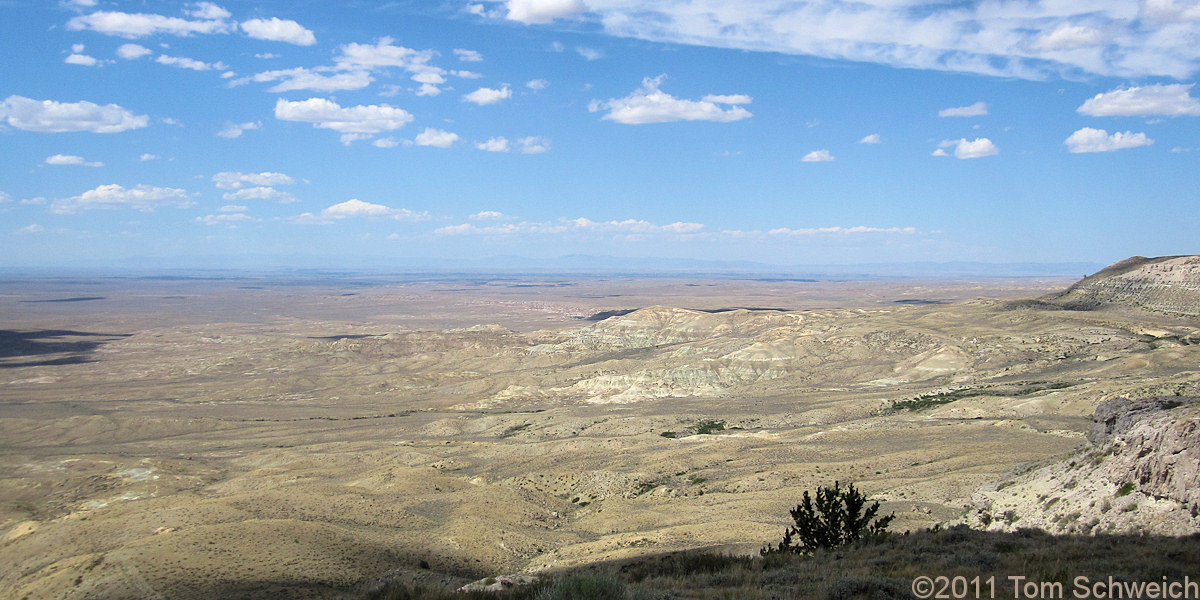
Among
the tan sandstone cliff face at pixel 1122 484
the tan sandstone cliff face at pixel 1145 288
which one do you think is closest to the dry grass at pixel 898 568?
the tan sandstone cliff face at pixel 1122 484

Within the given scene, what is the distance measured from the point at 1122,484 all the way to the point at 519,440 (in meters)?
39.6

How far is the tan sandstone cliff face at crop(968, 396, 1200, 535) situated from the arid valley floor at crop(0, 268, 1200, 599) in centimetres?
84

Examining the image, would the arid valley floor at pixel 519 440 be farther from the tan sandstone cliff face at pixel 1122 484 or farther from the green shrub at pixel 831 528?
the green shrub at pixel 831 528

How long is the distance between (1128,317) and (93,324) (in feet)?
654

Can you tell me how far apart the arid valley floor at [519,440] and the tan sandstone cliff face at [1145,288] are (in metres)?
2.35

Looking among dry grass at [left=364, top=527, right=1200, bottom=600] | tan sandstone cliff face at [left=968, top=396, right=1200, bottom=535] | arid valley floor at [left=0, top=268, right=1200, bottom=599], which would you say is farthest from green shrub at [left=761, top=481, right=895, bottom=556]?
tan sandstone cliff face at [left=968, top=396, right=1200, bottom=535]

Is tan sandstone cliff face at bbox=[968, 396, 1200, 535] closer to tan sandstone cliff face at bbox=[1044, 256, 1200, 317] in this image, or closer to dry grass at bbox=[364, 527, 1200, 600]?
dry grass at bbox=[364, 527, 1200, 600]

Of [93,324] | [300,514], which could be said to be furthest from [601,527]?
[93,324]

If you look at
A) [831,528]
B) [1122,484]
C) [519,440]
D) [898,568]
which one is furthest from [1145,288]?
[898,568]

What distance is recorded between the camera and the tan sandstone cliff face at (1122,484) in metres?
16.0

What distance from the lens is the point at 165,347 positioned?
127500 mm

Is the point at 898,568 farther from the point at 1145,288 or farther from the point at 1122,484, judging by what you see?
the point at 1145,288

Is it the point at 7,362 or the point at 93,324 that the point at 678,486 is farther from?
the point at 93,324

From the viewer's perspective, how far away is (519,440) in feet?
169
